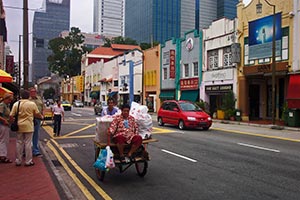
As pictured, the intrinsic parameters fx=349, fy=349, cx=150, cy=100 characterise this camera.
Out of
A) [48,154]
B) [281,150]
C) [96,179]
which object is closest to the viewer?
[96,179]

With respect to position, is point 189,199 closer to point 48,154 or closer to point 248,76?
point 48,154

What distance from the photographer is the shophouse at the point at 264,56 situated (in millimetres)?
23438

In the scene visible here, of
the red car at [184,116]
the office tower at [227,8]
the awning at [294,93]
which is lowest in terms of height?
the red car at [184,116]

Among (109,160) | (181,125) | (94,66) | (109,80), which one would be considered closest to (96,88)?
(94,66)

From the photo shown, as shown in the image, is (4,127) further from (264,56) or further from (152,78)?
(152,78)

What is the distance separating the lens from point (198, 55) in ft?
111

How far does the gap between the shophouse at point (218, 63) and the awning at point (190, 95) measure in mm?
922

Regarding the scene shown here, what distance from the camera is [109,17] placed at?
500 feet

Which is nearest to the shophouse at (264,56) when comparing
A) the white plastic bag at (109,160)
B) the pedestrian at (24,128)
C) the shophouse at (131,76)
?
the pedestrian at (24,128)

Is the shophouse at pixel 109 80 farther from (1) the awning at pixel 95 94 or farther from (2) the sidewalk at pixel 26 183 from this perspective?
(2) the sidewalk at pixel 26 183

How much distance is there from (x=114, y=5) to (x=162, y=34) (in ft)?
267

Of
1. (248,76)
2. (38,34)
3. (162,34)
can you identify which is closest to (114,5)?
(162,34)

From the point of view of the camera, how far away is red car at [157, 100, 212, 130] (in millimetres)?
18531

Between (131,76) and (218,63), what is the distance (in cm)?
2200
